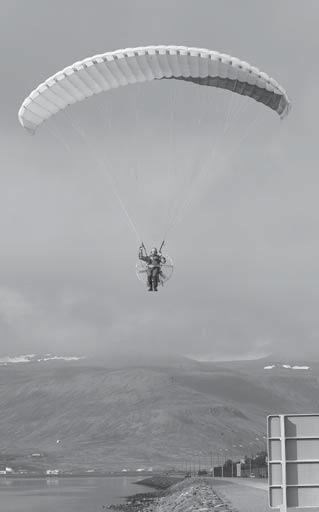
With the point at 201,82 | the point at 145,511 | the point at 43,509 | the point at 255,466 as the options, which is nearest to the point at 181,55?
the point at 201,82

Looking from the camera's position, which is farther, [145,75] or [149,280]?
[149,280]

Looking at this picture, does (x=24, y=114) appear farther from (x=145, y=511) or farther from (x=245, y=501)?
(x=145, y=511)

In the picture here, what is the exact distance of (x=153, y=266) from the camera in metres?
37.2

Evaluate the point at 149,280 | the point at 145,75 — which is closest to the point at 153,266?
the point at 149,280

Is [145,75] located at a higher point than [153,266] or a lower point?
higher

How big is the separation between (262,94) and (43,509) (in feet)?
307

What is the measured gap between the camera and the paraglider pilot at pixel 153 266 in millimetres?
37219

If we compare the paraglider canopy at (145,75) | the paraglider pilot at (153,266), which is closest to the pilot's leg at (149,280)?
the paraglider pilot at (153,266)

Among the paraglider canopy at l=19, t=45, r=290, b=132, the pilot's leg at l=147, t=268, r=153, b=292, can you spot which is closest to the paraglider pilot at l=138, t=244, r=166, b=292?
the pilot's leg at l=147, t=268, r=153, b=292

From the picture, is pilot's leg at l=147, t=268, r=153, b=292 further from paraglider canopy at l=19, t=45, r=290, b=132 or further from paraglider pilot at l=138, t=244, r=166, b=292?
paraglider canopy at l=19, t=45, r=290, b=132

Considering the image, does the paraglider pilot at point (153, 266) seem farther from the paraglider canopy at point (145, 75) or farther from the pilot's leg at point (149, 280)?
the paraglider canopy at point (145, 75)

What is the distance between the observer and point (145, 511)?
98.2 metres

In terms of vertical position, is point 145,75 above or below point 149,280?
above

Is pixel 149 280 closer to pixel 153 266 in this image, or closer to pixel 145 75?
pixel 153 266
